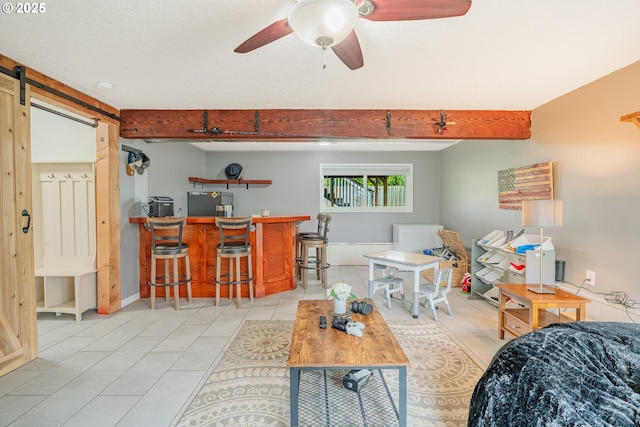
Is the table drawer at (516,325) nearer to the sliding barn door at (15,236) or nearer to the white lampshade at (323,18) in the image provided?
the white lampshade at (323,18)

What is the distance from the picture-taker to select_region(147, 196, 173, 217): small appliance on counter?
3875mm

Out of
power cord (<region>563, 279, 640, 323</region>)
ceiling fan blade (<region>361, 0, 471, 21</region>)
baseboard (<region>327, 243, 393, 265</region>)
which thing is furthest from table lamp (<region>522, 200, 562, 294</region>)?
baseboard (<region>327, 243, 393, 265</region>)

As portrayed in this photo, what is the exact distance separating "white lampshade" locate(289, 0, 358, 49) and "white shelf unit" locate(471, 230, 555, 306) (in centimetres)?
283

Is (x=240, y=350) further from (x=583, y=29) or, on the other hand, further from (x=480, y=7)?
(x=583, y=29)

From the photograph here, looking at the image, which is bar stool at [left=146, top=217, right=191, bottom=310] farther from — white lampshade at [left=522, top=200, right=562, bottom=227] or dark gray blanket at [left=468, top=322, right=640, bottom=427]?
white lampshade at [left=522, top=200, right=562, bottom=227]

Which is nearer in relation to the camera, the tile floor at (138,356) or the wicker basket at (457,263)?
the tile floor at (138,356)

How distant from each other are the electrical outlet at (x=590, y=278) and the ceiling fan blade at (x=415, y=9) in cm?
266

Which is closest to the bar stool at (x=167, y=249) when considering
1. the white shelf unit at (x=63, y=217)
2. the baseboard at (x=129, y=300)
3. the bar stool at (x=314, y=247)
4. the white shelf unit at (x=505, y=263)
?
the baseboard at (x=129, y=300)

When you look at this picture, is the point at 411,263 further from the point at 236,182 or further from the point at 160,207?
the point at 236,182

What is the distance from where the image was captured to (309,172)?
6.30 m

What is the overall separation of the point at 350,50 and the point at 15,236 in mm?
2865

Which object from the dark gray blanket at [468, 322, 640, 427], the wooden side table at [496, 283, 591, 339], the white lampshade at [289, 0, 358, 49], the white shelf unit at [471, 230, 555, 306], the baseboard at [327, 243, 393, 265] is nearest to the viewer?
the dark gray blanket at [468, 322, 640, 427]

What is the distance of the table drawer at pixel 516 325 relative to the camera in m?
2.51

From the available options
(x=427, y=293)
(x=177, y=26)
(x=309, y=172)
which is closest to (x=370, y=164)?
(x=309, y=172)
